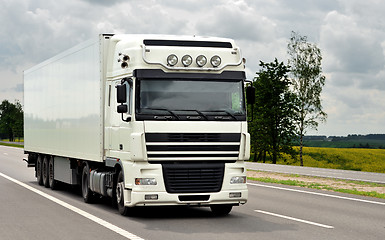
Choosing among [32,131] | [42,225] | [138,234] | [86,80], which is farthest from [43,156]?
[138,234]

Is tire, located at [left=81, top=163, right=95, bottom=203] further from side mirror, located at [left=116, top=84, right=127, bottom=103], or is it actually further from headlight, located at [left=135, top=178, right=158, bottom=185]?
side mirror, located at [left=116, top=84, right=127, bottom=103]

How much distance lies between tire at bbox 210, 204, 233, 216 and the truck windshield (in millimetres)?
1806

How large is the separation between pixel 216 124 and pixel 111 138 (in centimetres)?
245

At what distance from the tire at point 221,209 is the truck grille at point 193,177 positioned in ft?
2.59

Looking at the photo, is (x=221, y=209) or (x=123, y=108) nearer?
(x=123, y=108)

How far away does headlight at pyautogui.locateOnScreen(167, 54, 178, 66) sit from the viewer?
11.5 m

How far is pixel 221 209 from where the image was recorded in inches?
487

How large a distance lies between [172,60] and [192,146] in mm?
1602

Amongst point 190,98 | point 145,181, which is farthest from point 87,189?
point 190,98

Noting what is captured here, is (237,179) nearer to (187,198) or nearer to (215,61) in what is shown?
(187,198)

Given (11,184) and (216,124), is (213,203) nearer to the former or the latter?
(216,124)

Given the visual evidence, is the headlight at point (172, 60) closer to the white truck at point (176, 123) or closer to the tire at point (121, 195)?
the white truck at point (176, 123)

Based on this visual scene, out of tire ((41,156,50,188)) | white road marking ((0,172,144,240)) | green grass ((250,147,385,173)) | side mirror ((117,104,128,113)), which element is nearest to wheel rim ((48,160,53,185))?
tire ((41,156,50,188))

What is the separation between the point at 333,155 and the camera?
262 feet
